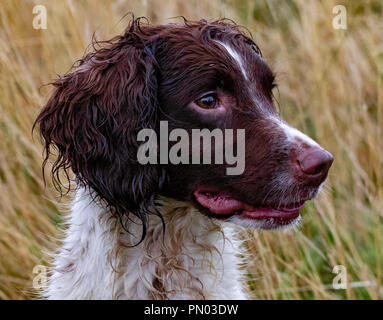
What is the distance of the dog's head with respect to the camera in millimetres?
2740

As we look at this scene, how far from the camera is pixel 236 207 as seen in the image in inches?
111

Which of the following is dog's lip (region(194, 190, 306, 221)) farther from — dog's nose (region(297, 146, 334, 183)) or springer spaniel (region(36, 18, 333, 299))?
dog's nose (region(297, 146, 334, 183))

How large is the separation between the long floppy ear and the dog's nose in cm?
63

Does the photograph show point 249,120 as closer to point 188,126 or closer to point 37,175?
point 188,126

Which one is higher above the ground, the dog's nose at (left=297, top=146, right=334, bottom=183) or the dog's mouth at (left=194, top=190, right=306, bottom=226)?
the dog's nose at (left=297, top=146, right=334, bottom=183)

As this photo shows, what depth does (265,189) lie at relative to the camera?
2742mm

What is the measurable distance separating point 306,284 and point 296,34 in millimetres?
1899

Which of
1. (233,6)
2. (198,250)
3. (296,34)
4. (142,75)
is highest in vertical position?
(233,6)

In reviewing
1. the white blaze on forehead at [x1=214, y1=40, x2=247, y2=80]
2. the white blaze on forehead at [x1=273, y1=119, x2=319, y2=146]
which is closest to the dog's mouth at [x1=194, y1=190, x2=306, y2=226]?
the white blaze on forehead at [x1=273, y1=119, x2=319, y2=146]

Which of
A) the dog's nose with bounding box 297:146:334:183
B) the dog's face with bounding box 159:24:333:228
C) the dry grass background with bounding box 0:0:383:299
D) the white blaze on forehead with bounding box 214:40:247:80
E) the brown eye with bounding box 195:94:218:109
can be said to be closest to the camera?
the dog's nose with bounding box 297:146:334:183

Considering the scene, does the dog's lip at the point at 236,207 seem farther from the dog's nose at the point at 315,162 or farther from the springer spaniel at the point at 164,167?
the dog's nose at the point at 315,162

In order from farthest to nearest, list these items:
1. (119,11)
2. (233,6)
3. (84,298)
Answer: (233,6)
(119,11)
(84,298)

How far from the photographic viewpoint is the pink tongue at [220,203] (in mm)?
2803
